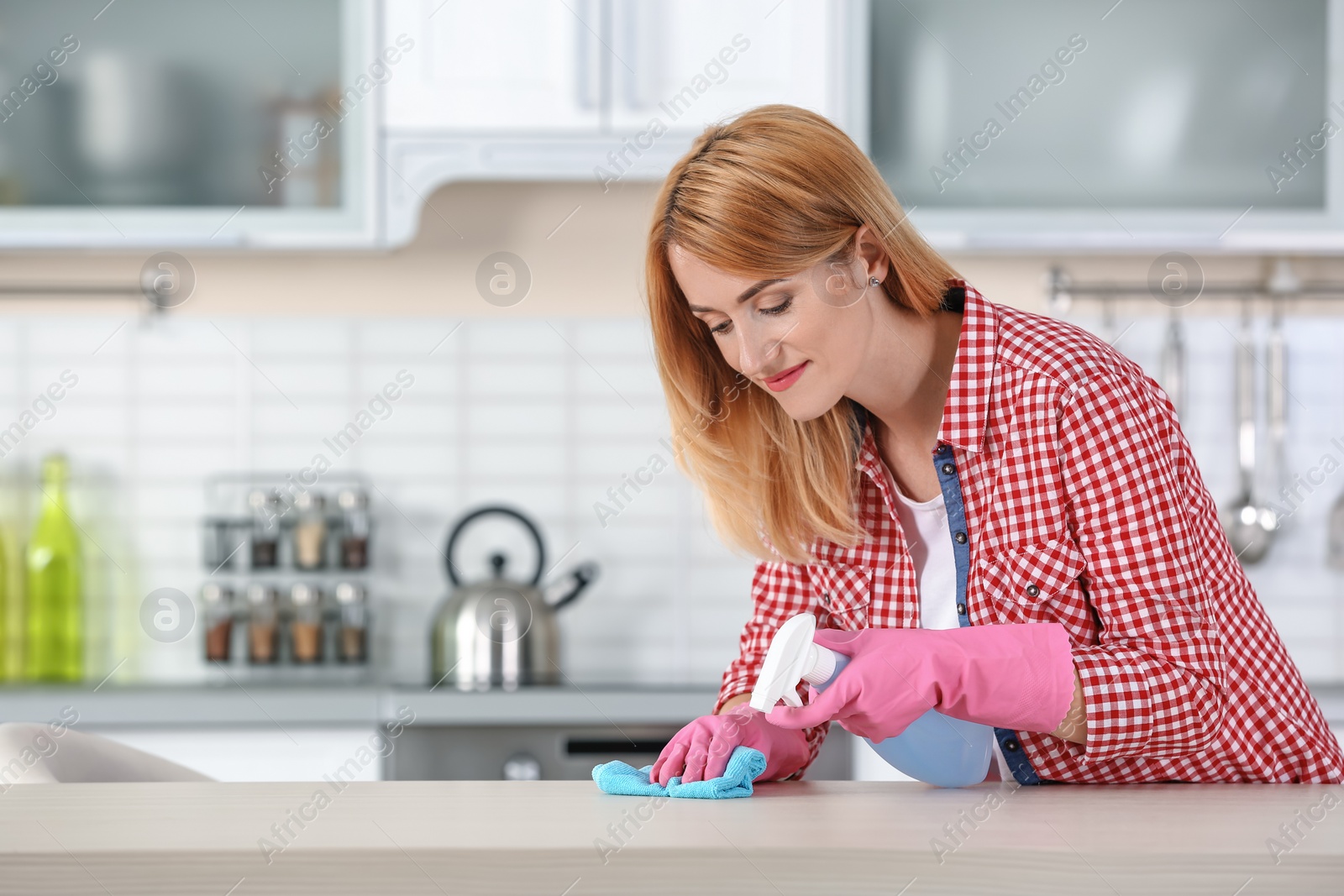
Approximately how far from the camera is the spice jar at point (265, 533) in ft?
6.91

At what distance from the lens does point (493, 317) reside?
2270mm

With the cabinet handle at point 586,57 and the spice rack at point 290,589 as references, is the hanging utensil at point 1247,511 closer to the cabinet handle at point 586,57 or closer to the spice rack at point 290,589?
the cabinet handle at point 586,57

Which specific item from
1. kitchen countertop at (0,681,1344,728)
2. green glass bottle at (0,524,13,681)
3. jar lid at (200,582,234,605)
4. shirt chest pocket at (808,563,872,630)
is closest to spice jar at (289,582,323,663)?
jar lid at (200,582,234,605)

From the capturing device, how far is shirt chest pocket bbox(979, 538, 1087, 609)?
0.97 m

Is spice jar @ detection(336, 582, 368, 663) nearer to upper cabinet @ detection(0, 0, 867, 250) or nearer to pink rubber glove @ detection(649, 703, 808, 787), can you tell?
upper cabinet @ detection(0, 0, 867, 250)

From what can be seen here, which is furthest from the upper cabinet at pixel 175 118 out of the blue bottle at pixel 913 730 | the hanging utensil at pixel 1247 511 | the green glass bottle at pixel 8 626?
the hanging utensil at pixel 1247 511

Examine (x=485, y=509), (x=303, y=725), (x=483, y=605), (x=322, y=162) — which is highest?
(x=322, y=162)

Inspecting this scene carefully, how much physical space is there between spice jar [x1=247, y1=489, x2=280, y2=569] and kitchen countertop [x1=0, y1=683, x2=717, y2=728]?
0.29m

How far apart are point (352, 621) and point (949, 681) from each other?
1.46 meters

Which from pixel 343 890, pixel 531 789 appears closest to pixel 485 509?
pixel 531 789

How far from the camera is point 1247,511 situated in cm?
220

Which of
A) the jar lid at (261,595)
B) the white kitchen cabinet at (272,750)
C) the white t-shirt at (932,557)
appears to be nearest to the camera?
the white t-shirt at (932,557)

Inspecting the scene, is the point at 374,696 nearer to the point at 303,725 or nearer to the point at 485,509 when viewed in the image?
the point at 303,725

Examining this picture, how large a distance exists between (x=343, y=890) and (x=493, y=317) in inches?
66.7
